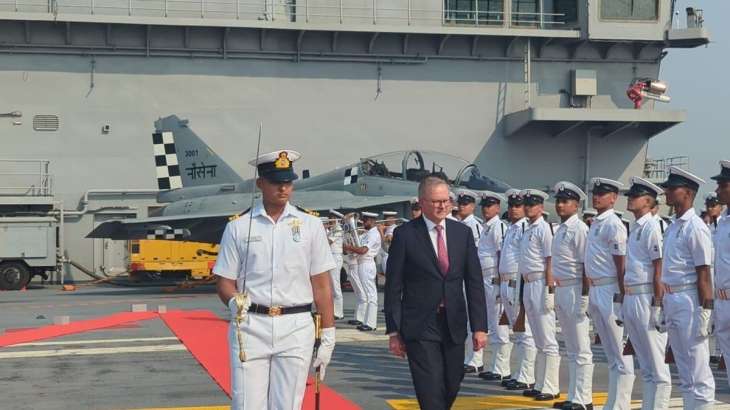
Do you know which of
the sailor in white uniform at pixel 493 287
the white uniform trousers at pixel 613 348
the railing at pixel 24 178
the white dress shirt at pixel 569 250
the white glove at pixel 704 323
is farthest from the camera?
the railing at pixel 24 178

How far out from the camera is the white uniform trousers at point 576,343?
8102mm

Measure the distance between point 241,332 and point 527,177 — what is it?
81.6ft

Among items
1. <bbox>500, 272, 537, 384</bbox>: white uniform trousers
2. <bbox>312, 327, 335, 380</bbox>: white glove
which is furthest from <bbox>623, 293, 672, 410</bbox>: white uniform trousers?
<bbox>312, 327, 335, 380</bbox>: white glove

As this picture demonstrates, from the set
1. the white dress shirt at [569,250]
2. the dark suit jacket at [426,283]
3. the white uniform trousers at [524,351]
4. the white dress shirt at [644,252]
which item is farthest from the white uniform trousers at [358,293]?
the dark suit jacket at [426,283]

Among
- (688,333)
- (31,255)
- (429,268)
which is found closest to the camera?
(429,268)

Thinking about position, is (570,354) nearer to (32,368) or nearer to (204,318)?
(32,368)

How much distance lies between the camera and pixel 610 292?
25.6ft

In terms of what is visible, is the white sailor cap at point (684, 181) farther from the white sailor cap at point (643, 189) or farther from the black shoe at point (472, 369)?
the black shoe at point (472, 369)

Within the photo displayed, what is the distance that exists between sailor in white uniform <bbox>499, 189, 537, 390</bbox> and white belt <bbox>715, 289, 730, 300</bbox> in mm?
3096

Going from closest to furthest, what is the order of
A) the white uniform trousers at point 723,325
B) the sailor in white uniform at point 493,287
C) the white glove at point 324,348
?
the white glove at point 324,348 < the white uniform trousers at point 723,325 < the sailor in white uniform at point 493,287

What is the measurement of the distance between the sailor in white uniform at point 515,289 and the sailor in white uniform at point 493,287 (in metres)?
0.18

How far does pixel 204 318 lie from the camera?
16.0 m

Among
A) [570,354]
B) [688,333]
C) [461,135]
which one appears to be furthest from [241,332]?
[461,135]

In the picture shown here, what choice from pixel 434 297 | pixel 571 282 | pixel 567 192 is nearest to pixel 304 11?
pixel 567 192
